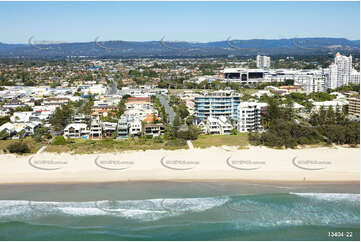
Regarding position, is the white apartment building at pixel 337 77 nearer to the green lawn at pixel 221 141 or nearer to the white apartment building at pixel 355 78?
the white apartment building at pixel 355 78

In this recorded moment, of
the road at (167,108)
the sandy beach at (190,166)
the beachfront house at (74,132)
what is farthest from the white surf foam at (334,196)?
the road at (167,108)

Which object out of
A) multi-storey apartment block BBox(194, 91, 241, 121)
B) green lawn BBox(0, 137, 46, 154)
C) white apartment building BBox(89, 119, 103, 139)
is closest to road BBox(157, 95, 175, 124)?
multi-storey apartment block BBox(194, 91, 241, 121)

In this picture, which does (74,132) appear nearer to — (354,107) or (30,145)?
(30,145)

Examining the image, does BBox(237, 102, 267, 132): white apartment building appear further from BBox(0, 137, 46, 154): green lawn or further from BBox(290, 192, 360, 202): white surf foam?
BBox(0, 137, 46, 154): green lawn

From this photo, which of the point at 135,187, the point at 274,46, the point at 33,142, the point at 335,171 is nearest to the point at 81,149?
the point at 33,142

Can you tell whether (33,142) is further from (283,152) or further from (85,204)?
(283,152)

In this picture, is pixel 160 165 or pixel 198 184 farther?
pixel 160 165

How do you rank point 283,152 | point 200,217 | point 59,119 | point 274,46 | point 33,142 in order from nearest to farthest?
1. point 200,217
2. point 283,152
3. point 33,142
4. point 59,119
5. point 274,46
